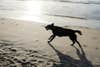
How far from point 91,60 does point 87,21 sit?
270 inches

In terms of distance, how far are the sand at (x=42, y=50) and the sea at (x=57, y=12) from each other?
2523 mm

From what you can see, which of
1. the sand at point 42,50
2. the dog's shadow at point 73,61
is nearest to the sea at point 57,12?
the sand at point 42,50

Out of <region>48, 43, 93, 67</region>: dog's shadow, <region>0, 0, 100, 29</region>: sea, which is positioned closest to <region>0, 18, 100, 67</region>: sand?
<region>48, 43, 93, 67</region>: dog's shadow

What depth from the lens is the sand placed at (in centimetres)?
809

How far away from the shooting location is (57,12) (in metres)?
17.1

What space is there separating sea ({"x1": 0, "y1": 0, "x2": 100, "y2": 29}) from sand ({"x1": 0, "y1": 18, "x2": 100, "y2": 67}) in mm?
2523

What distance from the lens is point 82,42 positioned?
34.2 feet

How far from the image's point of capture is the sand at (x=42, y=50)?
26.6ft

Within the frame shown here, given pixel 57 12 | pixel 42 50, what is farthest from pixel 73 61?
pixel 57 12

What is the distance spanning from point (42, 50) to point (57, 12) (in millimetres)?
8137

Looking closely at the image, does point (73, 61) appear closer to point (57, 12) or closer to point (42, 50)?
point (42, 50)

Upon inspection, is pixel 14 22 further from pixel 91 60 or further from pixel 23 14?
pixel 91 60

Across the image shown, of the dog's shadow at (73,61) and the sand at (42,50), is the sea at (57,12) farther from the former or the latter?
the dog's shadow at (73,61)

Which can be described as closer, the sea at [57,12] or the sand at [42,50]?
the sand at [42,50]
